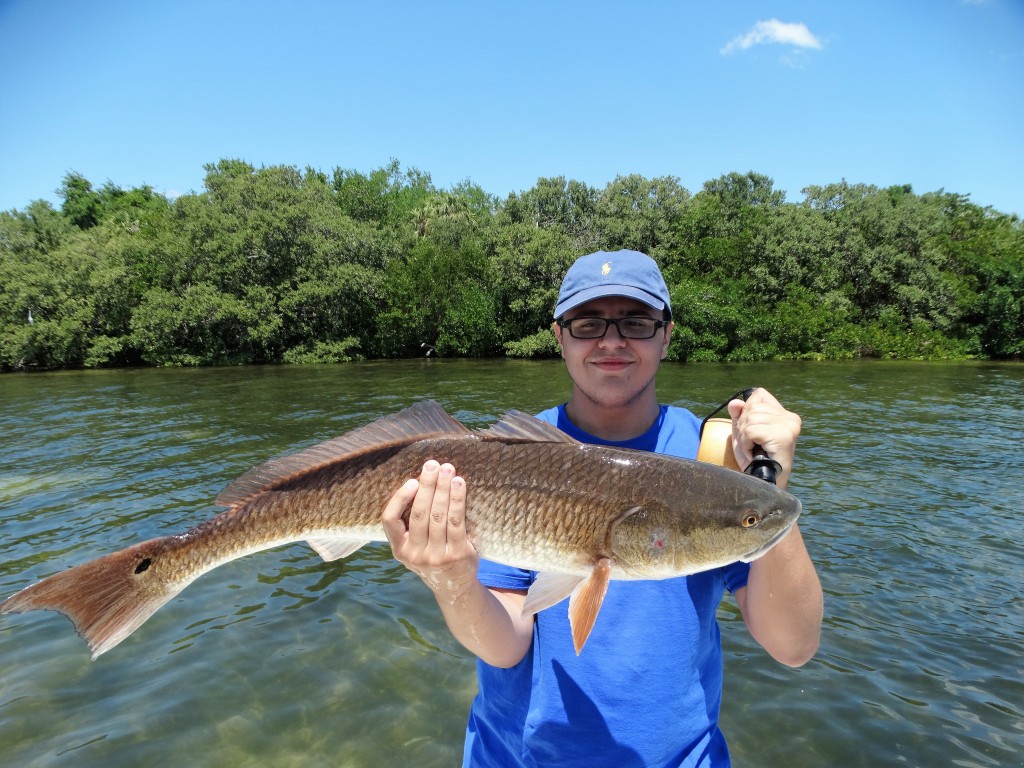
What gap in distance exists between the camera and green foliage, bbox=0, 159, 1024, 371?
37594mm

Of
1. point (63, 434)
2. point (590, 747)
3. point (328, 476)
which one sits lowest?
point (63, 434)

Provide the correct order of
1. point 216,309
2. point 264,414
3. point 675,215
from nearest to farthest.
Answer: point 264,414 → point 216,309 → point 675,215

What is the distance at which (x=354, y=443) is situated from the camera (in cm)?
233

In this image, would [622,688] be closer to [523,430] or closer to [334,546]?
[523,430]

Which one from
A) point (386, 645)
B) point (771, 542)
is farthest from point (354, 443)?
point (386, 645)

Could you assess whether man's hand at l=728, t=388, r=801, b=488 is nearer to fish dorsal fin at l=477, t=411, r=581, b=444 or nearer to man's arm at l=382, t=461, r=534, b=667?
fish dorsal fin at l=477, t=411, r=581, b=444

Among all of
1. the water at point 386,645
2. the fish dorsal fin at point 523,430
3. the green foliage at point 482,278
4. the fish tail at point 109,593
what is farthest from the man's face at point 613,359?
the green foliage at point 482,278

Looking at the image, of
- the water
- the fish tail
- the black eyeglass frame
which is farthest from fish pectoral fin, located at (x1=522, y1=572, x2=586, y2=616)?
the water

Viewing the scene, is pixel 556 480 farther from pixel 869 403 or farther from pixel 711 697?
pixel 869 403

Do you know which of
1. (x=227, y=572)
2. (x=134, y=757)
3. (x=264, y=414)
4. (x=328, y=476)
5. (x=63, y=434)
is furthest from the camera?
(x=264, y=414)

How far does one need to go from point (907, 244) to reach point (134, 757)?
161ft

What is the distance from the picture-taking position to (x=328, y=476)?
7.54 ft

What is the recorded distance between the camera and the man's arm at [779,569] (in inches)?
79.1

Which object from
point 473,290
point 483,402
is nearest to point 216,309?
point 473,290
